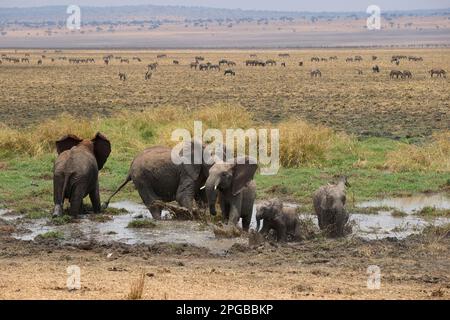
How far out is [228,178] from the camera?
1227 cm

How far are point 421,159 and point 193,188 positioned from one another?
6.29 metres

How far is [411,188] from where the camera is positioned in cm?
1560

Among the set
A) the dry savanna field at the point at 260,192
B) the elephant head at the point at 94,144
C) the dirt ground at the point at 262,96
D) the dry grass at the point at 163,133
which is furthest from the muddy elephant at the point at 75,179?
the dirt ground at the point at 262,96

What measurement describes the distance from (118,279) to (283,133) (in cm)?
989

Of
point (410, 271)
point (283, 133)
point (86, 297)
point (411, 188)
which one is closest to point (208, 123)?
point (283, 133)

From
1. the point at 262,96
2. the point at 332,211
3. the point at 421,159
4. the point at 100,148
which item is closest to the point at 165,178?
the point at 100,148

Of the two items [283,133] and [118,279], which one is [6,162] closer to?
[283,133]

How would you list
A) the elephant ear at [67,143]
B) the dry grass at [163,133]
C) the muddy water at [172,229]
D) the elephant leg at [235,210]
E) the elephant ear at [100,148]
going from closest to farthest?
the muddy water at [172,229]
the elephant leg at [235,210]
the elephant ear at [67,143]
the elephant ear at [100,148]
the dry grass at [163,133]

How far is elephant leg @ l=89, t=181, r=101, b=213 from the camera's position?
13.7 metres

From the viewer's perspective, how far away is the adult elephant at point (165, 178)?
13319mm

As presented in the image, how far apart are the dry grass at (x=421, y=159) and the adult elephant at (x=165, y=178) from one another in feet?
18.3

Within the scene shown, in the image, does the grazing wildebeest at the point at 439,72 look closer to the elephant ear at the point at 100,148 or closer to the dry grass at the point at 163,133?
the dry grass at the point at 163,133

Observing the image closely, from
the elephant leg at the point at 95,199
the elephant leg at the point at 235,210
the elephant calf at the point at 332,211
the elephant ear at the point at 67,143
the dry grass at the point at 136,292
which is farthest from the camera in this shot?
the elephant ear at the point at 67,143
